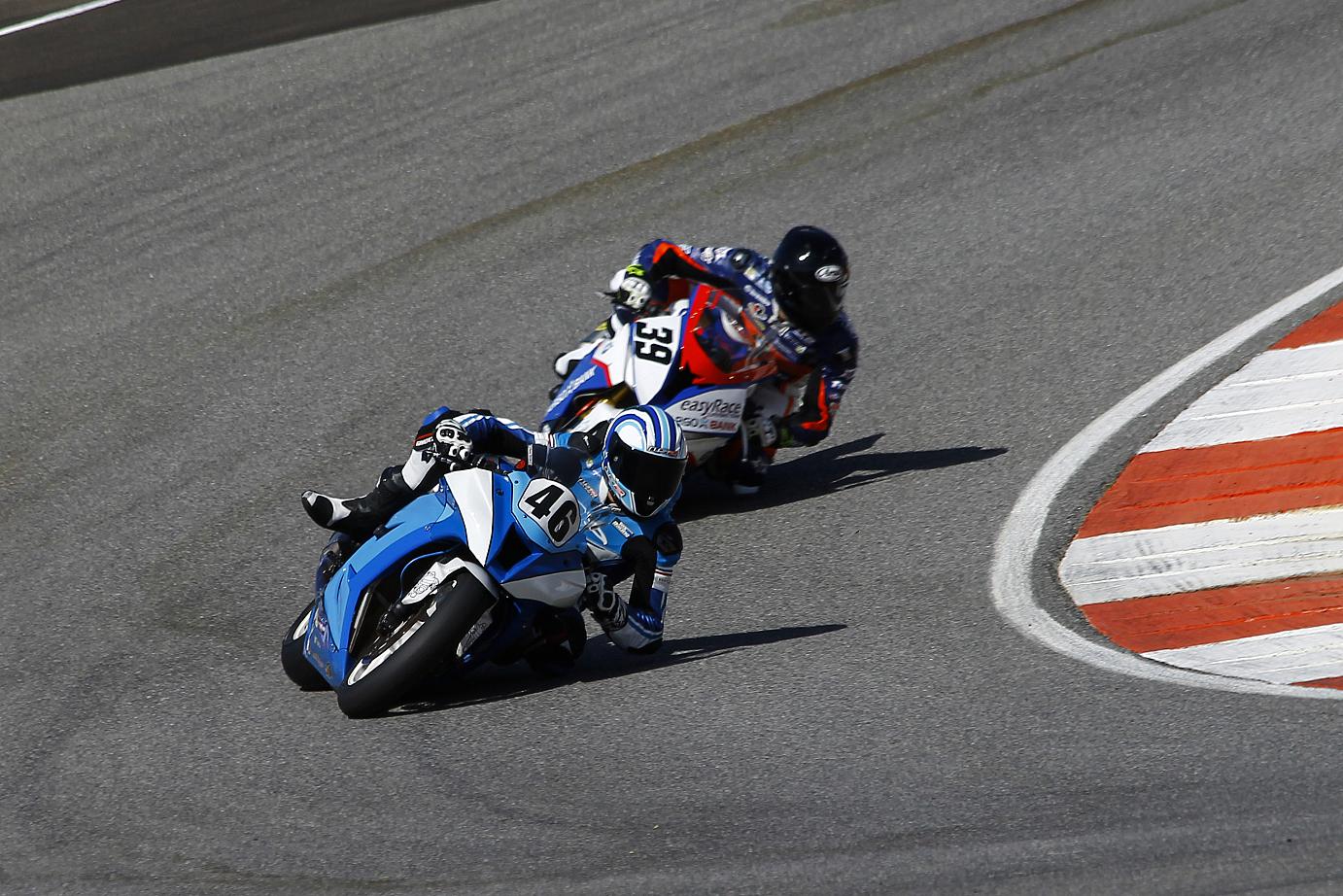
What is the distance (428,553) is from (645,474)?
0.92 metres

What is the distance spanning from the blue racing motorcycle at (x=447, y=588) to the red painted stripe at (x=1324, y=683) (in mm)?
2612

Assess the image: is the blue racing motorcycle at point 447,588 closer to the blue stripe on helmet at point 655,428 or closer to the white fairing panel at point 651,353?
the blue stripe on helmet at point 655,428

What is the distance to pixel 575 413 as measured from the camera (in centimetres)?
868

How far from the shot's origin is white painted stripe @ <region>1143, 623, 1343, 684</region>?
6184 mm

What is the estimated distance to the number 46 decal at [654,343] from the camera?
8.59 meters

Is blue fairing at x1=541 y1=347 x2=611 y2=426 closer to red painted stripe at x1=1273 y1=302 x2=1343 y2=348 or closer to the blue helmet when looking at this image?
the blue helmet

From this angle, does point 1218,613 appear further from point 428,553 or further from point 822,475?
point 428,553

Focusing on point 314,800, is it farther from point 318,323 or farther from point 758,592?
point 318,323

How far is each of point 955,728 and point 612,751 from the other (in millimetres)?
1140

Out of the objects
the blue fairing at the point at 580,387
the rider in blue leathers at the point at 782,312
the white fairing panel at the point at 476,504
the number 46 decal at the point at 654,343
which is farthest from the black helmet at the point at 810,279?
the white fairing panel at the point at 476,504

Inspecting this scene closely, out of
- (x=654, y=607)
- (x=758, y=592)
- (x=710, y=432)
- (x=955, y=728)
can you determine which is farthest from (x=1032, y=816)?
(x=710, y=432)

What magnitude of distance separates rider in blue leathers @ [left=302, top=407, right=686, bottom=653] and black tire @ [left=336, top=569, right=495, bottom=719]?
641 mm

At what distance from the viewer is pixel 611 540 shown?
6.55 m

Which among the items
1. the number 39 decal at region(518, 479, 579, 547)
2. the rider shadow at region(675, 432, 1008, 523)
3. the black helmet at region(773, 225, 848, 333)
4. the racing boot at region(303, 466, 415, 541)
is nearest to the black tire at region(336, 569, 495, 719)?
the number 39 decal at region(518, 479, 579, 547)
